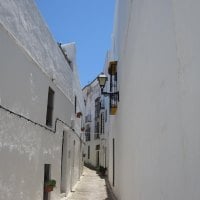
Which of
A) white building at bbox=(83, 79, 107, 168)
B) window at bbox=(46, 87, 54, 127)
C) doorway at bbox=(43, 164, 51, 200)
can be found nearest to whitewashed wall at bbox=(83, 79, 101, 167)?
white building at bbox=(83, 79, 107, 168)

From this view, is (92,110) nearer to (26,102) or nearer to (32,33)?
(32,33)

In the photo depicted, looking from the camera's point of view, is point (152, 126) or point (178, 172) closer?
point (178, 172)

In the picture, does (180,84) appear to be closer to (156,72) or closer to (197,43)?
(197,43)

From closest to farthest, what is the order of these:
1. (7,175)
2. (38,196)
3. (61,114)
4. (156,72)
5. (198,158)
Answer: (198,158)
(156,72)
(7,175)
(38,196)
(61,114)

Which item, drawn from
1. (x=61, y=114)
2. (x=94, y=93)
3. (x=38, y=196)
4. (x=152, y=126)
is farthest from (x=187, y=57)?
(x=94, y=93)

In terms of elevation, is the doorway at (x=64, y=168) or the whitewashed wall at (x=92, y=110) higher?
the whitewashed wall at (x=92, y=110)

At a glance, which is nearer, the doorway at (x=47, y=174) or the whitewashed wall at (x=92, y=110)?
the doorway at (x=47, y=174)

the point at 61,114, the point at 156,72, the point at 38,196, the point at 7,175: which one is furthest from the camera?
the point at 61,114

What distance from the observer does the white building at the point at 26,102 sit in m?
4.95

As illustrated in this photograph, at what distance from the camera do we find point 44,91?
24.9ft

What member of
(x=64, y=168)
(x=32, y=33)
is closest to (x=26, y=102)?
(x=32, y=33)

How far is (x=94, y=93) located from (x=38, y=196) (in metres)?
26.9

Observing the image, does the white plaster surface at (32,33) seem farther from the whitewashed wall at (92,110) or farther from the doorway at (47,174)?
the whitewashed wall at (92,110)

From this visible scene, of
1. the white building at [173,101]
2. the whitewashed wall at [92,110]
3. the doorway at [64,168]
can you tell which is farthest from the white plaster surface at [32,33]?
the whitewashed wall at [92,110]
